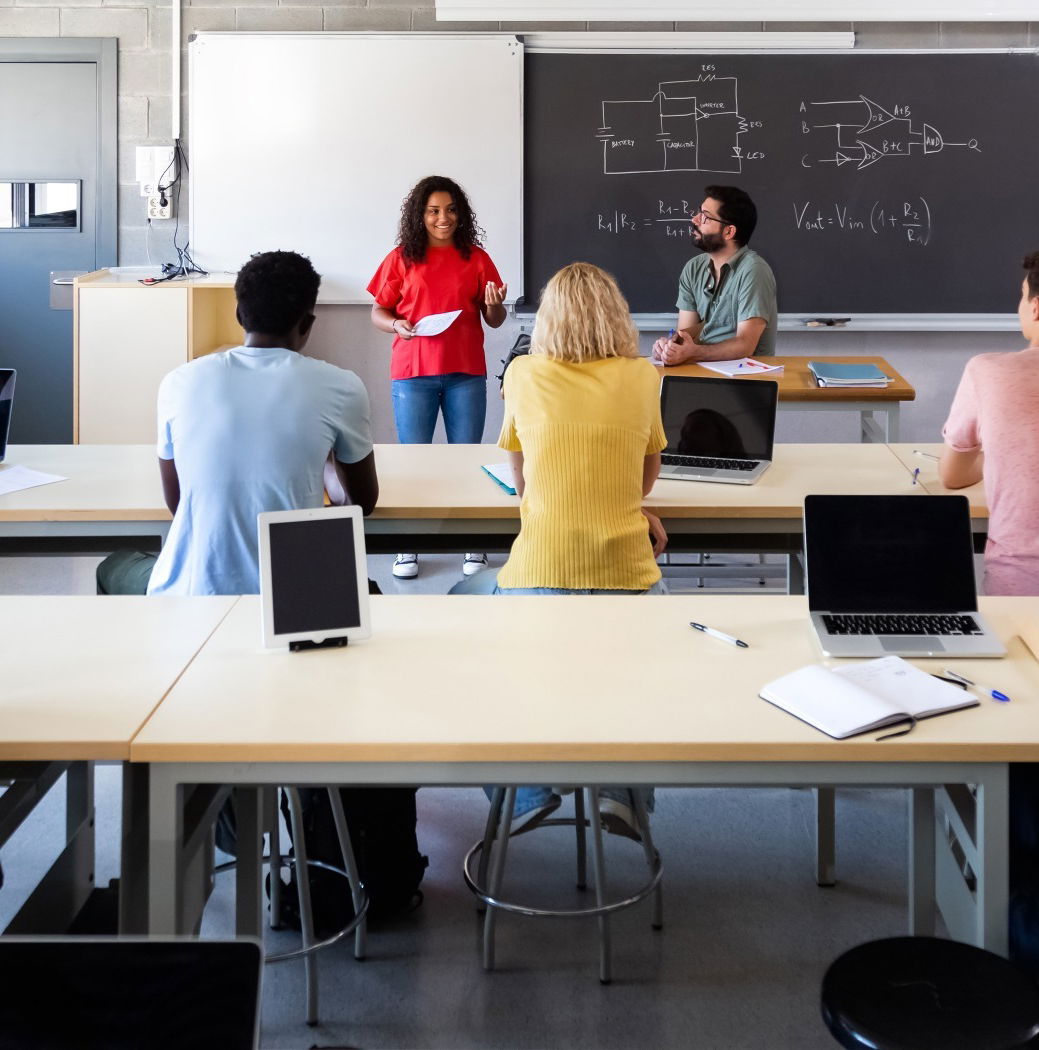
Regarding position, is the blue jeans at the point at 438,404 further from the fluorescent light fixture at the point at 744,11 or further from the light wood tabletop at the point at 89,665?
the light wood tabletop at the point at 89,665

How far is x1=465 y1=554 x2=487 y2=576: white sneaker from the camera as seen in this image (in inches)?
192

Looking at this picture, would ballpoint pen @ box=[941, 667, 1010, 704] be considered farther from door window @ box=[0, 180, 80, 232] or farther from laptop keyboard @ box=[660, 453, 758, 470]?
door window @ box=[0, 180, 80, 232]

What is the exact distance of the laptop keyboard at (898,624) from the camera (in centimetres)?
214

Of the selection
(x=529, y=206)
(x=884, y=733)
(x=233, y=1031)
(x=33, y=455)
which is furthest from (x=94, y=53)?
(x=233, y=1031)

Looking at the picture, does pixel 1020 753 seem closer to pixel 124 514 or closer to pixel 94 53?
pixel 124 514

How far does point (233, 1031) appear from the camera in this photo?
102cm

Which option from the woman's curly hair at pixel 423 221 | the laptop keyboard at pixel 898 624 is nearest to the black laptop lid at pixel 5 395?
the woman's curly hair at pixel 423 221

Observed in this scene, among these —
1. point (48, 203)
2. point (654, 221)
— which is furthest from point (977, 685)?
point (48, 203)

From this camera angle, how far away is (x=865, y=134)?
574 centimetres

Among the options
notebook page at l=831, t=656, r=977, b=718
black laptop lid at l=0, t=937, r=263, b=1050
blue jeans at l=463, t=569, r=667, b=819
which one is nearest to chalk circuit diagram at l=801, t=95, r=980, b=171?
blue jeans at l=463, t=569, r=667, b=819

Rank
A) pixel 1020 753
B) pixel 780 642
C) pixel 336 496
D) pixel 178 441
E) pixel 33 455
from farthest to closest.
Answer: pixel 33 455 < pixel 336 496 < pixel 178 441 < pixel 780 642 < pixel 1020 753

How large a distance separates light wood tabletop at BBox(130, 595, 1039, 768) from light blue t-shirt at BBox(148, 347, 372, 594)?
263 millimetres

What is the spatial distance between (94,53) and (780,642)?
476 cm

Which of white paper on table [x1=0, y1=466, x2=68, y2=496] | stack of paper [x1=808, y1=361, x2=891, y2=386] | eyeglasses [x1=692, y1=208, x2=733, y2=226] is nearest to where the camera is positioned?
white paper on table [x1=0, y1=466, x2=68, y2=496]
